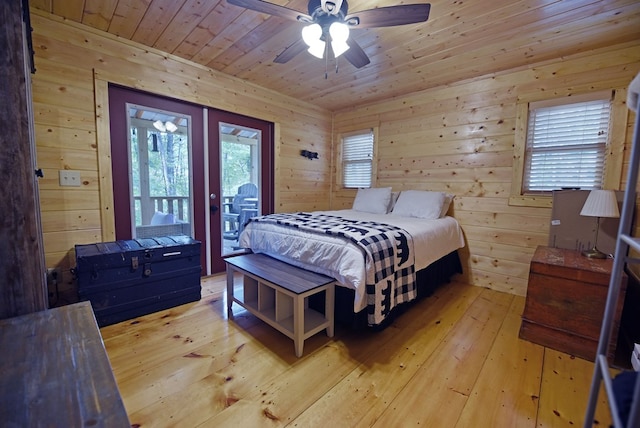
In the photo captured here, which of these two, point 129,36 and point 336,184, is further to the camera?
point 336,184

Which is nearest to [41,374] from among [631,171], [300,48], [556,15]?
[631,171]

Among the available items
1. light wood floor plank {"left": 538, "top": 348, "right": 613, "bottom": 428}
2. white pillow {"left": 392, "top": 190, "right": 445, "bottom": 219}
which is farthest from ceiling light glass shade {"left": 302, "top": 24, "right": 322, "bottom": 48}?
light wood floor plank {"left": 538, "top": 348, "right": 613, "bottom": 428}

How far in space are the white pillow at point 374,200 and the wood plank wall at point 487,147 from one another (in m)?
0.32

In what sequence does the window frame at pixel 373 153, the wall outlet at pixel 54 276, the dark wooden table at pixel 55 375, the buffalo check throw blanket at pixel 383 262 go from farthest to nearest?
the window frame at pixel 373 153
the wall outlet at pixel 54 276
the buffalo check throw blanket at pixel 383 262
the dark wooden table at pixel 55 375

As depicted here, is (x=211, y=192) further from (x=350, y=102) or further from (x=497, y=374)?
(x=497, y=374)

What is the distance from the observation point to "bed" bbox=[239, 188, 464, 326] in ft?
5.92

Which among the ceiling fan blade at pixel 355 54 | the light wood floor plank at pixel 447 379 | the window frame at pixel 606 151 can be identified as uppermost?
the ceiling fan blade at pixel 355 54

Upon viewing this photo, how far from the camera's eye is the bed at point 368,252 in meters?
1.80

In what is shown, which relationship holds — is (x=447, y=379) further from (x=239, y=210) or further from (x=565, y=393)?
(x=239, y=210)

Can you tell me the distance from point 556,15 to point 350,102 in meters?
2.40

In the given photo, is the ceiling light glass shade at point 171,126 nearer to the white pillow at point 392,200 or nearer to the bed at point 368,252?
the bed at point 368,252

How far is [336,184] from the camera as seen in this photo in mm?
4508

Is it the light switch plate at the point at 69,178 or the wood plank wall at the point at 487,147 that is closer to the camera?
the light switch plate at the point at 69,178

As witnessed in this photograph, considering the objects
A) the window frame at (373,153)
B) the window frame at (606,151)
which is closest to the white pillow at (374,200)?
the window frame at (373,153)
